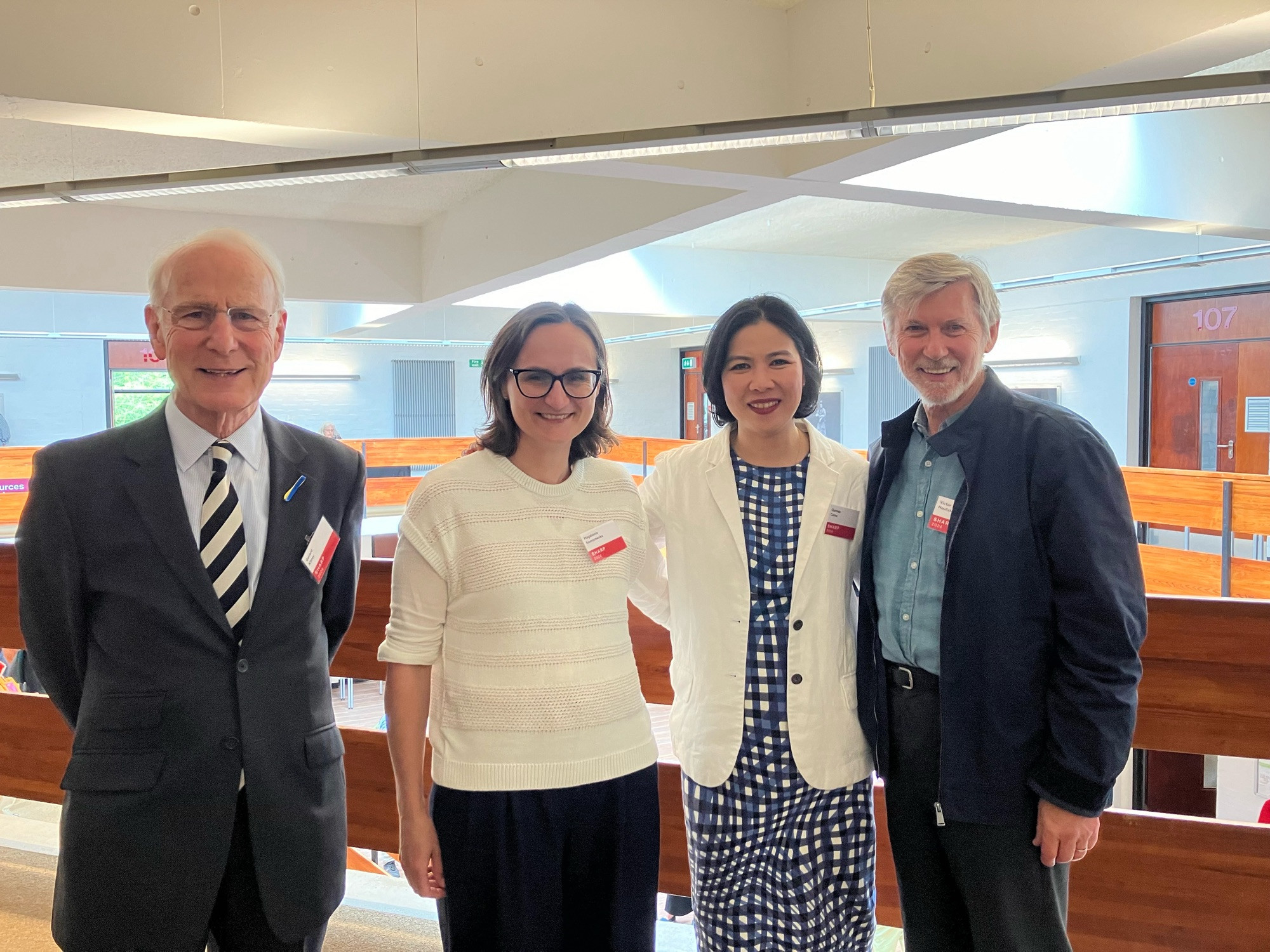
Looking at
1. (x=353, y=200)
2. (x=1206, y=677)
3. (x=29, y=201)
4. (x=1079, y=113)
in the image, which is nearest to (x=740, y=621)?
(x=1206, y=677)

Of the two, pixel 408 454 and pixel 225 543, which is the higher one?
pixel 225 543

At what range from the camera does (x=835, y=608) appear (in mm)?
1870

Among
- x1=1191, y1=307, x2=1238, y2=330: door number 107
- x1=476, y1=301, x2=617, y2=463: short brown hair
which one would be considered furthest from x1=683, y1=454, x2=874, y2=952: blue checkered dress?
x1=1191, y1=307, x2=1238, y2=330: door number 107

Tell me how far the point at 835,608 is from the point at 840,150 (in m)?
2.97

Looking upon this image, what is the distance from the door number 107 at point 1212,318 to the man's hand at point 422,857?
1033 centimetres

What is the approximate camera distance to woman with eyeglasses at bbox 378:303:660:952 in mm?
1621

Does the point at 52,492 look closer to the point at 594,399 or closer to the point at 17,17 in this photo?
the point at 594,399

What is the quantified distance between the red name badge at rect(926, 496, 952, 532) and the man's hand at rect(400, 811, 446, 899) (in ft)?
3.52

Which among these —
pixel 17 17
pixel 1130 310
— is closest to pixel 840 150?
pixel 17 17

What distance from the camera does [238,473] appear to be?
1.62 m

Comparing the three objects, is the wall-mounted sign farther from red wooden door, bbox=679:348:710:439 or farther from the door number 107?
the door number 107

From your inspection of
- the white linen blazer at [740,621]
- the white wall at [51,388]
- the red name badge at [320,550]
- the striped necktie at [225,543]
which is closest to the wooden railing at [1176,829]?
the white linen blazer at [740,621]

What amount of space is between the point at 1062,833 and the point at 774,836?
0.53m

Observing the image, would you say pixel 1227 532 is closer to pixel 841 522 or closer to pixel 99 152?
pixel 841 522
